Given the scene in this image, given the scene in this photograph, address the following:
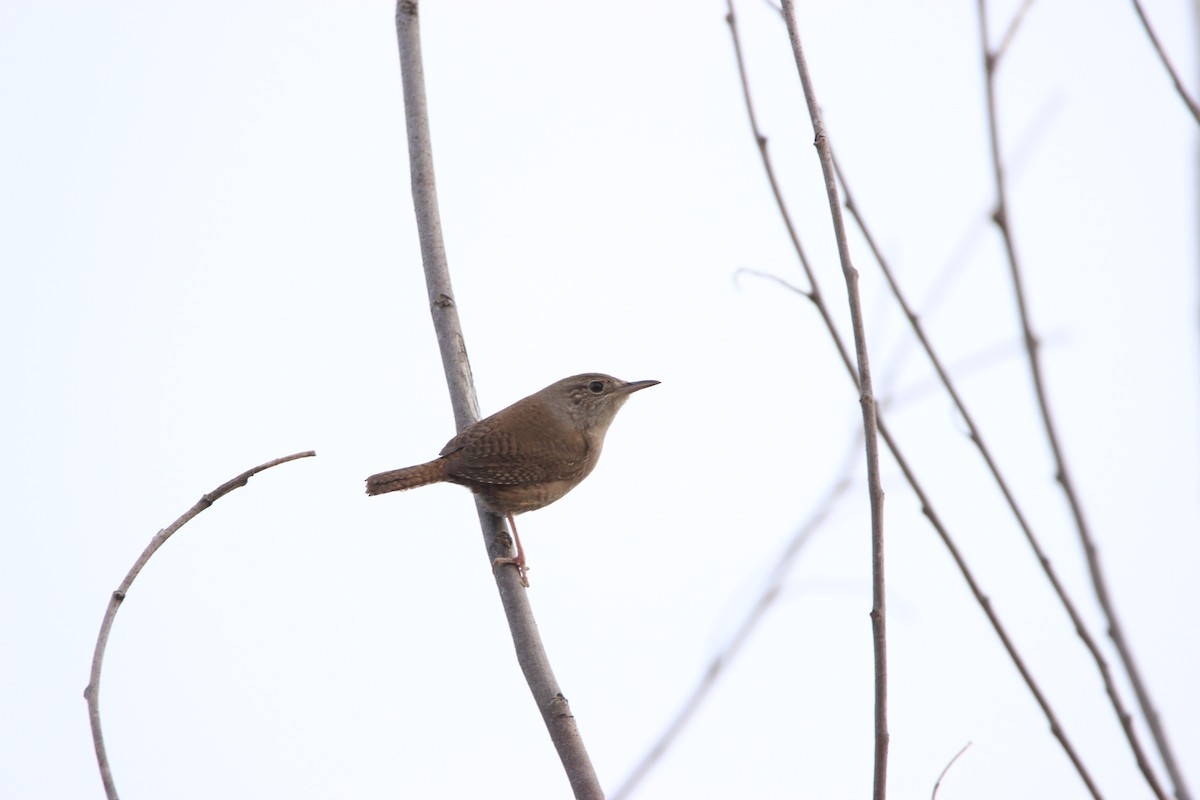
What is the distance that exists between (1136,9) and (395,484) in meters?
3.07

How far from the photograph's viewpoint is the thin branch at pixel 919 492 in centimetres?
132

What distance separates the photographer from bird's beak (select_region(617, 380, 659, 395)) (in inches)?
201

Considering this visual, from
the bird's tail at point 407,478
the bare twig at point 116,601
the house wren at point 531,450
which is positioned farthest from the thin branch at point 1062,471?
the bird's tail at point 407,478

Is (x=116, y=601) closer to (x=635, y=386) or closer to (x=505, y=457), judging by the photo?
(x=505, y=457)

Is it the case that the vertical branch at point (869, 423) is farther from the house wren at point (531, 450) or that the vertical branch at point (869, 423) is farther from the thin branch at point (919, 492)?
the house wren at point (531, 450)

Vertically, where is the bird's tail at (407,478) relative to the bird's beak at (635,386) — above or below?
below

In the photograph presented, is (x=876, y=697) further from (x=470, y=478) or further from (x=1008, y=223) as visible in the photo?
(x=470, y=478)

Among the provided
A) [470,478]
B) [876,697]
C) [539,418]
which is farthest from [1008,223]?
[539,418]

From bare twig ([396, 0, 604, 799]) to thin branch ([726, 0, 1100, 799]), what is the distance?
1.00m

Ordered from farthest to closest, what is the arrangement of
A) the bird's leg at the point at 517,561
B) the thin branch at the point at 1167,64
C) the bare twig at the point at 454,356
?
the bird's leg at the point at 517,561
the bare twig at the point at 454,356
the thin branch at the point at 1167,64

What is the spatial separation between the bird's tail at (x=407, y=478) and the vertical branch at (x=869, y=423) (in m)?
2.63

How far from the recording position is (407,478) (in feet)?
13.4

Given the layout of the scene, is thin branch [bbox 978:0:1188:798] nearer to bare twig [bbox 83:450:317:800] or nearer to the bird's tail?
bare twig [bbox 83:450:317:800]

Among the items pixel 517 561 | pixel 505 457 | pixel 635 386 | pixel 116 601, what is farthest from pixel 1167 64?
pixel 635 386
